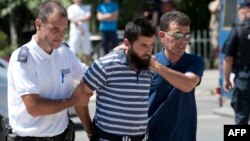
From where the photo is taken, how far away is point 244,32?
734 cm

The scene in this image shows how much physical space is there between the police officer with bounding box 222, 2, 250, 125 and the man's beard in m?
3.47

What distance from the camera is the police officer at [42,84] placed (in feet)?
12.8

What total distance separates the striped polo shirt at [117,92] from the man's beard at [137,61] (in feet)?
0.12

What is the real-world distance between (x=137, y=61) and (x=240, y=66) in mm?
3596

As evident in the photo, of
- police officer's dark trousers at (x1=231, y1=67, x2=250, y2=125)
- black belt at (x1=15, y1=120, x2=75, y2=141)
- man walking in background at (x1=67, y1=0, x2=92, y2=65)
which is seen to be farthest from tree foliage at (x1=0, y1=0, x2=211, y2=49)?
black belt at (x1=15, y1=120, x2=75, y2=141)

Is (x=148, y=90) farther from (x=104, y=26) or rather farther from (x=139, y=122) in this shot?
(x=104, y=26)

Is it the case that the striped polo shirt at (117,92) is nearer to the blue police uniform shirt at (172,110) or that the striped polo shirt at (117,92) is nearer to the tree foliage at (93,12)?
the blue police uniform shirt at (172,110)

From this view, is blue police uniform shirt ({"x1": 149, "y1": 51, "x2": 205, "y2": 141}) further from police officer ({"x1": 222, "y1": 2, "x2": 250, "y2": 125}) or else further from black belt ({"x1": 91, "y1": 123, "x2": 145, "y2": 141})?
police officer ({"x1": 222, "y1": 2, "x2": 250, "y2": 125})

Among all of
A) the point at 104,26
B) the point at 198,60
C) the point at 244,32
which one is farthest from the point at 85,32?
the point at 198,60

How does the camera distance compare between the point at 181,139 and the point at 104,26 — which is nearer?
the point at 181,139

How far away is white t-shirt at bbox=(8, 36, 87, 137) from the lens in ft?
12.9

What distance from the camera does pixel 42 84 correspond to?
3.98m

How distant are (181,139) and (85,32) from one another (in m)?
10.3

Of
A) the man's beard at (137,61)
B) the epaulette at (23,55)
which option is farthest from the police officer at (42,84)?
the man's beard at (137,61)
